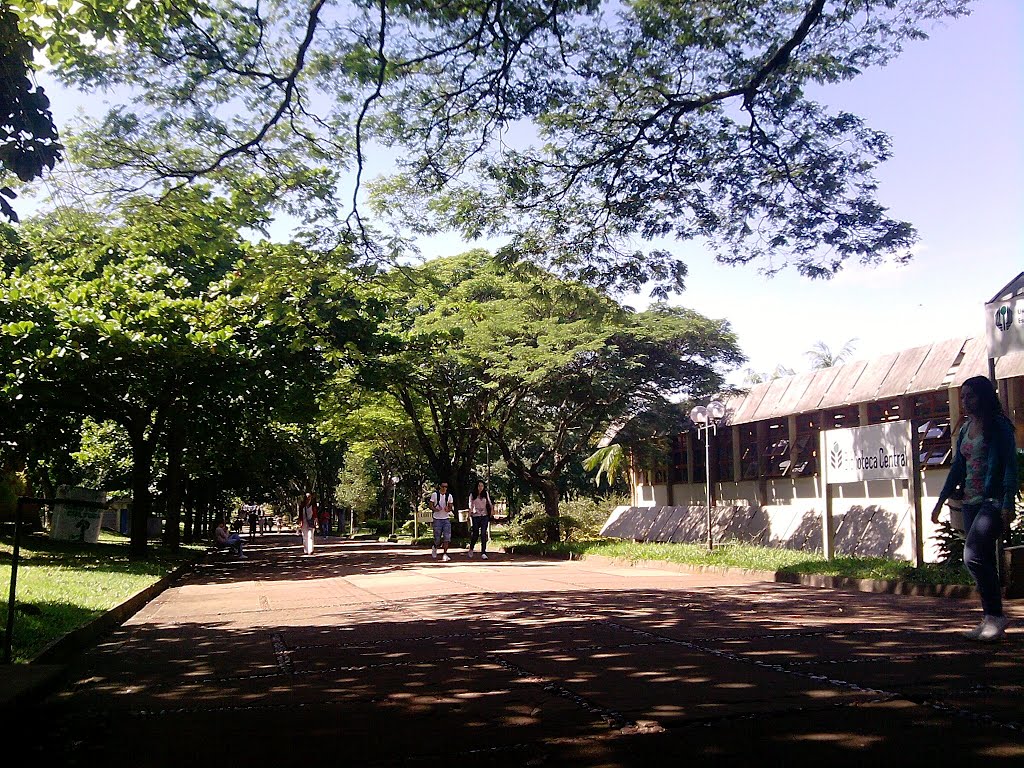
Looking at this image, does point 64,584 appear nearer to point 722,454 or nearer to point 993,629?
point 993,629

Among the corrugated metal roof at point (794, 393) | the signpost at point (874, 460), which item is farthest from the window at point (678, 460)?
the signpost at point (874, 460)

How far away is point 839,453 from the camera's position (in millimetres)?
14195

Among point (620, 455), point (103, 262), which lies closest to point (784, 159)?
point (103, 262)

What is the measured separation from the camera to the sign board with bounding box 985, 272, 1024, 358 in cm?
964

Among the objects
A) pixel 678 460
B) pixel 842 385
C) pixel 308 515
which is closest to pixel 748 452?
pixel 678 460

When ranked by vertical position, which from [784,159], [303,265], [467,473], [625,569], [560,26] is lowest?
[625,569]

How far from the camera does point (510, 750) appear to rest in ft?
12.9

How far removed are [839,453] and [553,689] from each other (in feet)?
33.9

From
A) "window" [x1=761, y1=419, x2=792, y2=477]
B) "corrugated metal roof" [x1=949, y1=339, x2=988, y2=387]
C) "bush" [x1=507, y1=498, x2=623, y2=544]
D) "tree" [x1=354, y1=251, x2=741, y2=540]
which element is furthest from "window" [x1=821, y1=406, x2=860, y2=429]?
"bush" [x1=507, y1=498, x2=623, y2=544]

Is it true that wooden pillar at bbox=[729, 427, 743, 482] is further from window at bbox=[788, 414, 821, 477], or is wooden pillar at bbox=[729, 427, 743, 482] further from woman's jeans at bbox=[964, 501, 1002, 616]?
woman's jeans at bbox=[964, 501, 1002, 616]

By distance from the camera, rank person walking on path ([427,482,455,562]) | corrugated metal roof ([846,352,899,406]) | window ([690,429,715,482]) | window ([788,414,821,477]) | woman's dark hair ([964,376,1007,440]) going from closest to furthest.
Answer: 1. woman's dark hair ([964,376,1007,440])
2. corrugated metal roof ([846,352,899,406])
3. window ([788,414,821,477])
4. person walking on path ([427,482,455,562])
5. window ([690,429,715,482])

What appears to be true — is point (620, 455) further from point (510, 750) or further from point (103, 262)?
point (510, 750)

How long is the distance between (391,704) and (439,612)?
4.76 m

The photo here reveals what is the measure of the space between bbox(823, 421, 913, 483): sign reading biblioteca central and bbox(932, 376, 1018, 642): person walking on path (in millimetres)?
6250
